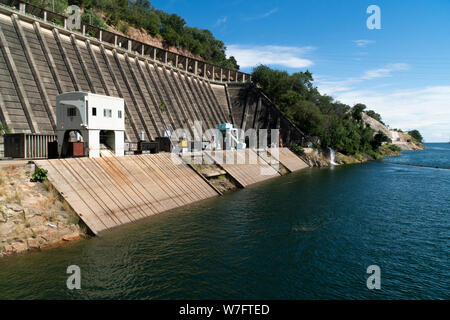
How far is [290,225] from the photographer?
897 inches

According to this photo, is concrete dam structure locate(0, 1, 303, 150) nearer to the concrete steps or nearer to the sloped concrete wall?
the sloped concrete wall

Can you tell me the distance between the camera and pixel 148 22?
3863 inches

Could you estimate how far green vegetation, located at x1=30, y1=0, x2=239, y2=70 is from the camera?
76375 mm

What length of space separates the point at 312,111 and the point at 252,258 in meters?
72.9

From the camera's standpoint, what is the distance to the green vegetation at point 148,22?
76.4 metres

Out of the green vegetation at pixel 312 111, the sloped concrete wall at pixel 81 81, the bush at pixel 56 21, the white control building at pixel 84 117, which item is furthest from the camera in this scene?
the green vegetation at pixel 312 111

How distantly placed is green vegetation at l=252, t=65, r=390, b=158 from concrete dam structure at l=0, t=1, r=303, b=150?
15.6 ft

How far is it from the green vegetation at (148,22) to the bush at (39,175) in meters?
61.2

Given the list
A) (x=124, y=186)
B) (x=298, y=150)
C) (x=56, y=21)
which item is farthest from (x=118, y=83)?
(x=298, y=150)

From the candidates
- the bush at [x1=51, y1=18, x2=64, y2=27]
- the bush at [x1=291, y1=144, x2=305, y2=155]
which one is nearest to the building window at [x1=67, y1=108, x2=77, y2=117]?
the bush at [x1=51, y1=18, x2=64, y2=27]

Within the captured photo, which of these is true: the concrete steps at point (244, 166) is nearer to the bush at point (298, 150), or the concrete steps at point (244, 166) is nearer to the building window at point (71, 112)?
the building window at point (71, 112)

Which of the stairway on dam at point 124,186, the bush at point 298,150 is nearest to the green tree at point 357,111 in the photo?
the bush at point 298,150

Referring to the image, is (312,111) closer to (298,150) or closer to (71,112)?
(298,150)
